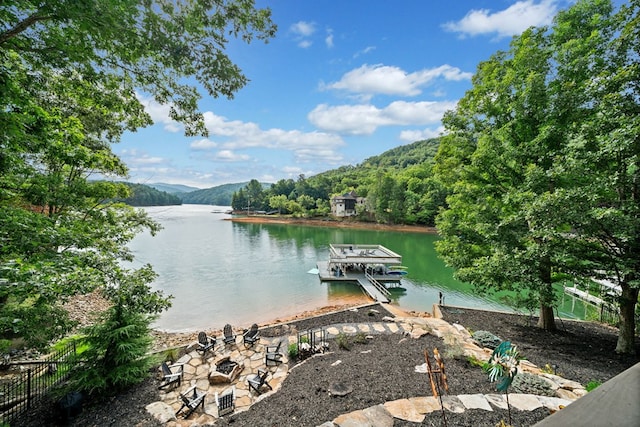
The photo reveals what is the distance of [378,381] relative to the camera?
440 cm

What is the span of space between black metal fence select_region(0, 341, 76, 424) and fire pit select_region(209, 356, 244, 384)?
2788mm

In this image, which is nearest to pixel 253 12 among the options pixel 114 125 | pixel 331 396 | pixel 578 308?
pixel 331 396

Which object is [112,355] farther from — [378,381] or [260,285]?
[260,285]

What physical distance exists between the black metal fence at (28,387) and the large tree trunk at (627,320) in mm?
11565

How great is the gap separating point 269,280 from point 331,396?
14.6 m

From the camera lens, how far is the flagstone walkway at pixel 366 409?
3.33 m

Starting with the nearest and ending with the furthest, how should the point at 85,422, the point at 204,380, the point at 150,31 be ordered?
the point at 150,31, the point at 85,422, the point at 204,380

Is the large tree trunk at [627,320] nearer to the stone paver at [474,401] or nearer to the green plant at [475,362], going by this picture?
the green plant at [475,362]

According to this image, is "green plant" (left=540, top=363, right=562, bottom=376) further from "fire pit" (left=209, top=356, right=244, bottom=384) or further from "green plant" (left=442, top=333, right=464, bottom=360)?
"fire pit" (left=209, top=356, right=244, bottom=384)

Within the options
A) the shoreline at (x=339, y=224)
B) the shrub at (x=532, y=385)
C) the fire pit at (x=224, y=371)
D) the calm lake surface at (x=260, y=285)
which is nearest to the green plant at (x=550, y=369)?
the shrub at (x=532, y=385)

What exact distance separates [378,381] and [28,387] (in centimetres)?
634

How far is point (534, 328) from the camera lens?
314 inches

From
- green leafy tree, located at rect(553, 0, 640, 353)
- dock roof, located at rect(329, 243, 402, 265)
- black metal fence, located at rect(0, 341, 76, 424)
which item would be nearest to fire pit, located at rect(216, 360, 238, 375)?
black metal fence, located at rect(0, 341, 76, 424)

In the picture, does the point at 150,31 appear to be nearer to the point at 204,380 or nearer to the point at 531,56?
the point at 204,380
